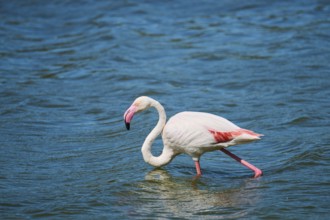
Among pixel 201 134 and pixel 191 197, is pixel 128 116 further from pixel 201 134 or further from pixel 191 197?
pixel 191 197

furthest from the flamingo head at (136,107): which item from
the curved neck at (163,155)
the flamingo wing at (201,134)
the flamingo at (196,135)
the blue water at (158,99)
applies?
the blue water at (158,99)

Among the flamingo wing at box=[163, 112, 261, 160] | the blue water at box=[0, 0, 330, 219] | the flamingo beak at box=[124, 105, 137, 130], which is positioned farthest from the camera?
the flamingo beak at box=[124, 105, 137, 130]

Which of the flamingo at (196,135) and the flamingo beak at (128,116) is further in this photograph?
the flamingo beak at (128,116)

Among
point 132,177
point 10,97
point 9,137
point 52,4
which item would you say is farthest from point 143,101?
point 52,4

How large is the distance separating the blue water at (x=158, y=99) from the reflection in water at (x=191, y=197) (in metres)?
0.02

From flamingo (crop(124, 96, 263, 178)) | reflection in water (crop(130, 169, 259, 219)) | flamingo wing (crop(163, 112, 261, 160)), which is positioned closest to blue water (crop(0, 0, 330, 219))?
reflection in water (crop(130, 169, 259, 219))

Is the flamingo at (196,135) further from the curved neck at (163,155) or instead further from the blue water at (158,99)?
the blue water at (158,99)

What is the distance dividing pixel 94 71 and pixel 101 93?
163 cm

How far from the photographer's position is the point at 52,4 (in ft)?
67.7

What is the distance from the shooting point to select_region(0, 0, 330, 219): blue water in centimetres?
739

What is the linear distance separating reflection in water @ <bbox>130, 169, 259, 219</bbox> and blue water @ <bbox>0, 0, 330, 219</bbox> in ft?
0.08

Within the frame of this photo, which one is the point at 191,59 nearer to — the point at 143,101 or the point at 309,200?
the point at 143,101

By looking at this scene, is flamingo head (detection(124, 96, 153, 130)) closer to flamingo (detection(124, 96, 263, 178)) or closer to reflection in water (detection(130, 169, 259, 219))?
flamingo (detection(124, 96, 263, 178))

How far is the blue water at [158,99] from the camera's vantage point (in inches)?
291
